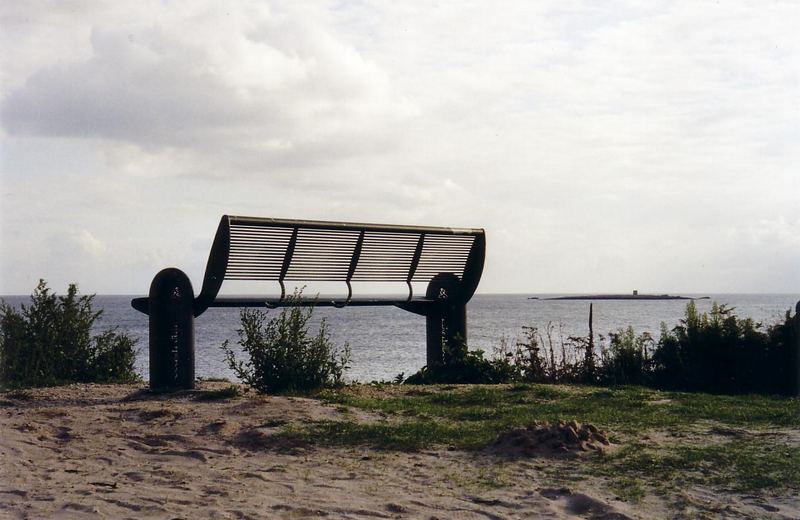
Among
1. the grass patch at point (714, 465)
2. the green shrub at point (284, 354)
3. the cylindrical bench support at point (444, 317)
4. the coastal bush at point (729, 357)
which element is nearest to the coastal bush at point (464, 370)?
the cylindrical bench support at point (444, 317)

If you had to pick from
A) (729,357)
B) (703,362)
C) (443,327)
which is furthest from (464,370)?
(729,357)

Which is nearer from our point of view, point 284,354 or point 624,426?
point 624,426

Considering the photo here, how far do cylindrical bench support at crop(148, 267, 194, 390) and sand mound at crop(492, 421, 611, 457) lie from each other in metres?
4.67

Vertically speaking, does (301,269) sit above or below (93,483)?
above

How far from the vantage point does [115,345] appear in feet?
41.0

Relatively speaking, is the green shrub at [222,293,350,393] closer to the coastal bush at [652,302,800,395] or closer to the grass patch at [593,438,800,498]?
the grass patch at [593,438,800,498]

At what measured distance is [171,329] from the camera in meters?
10.1

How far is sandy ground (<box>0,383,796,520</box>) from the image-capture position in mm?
5117

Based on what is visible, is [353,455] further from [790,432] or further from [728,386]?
[728,386]

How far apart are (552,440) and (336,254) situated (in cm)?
562

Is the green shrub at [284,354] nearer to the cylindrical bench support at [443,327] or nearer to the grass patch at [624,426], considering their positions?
the grass patch at [624,426]

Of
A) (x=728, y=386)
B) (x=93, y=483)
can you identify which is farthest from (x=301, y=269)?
(x=728, y=386)

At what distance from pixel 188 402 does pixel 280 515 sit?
4.56 meters

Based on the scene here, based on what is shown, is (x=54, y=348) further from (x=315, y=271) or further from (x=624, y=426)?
(x=624, y=426)
